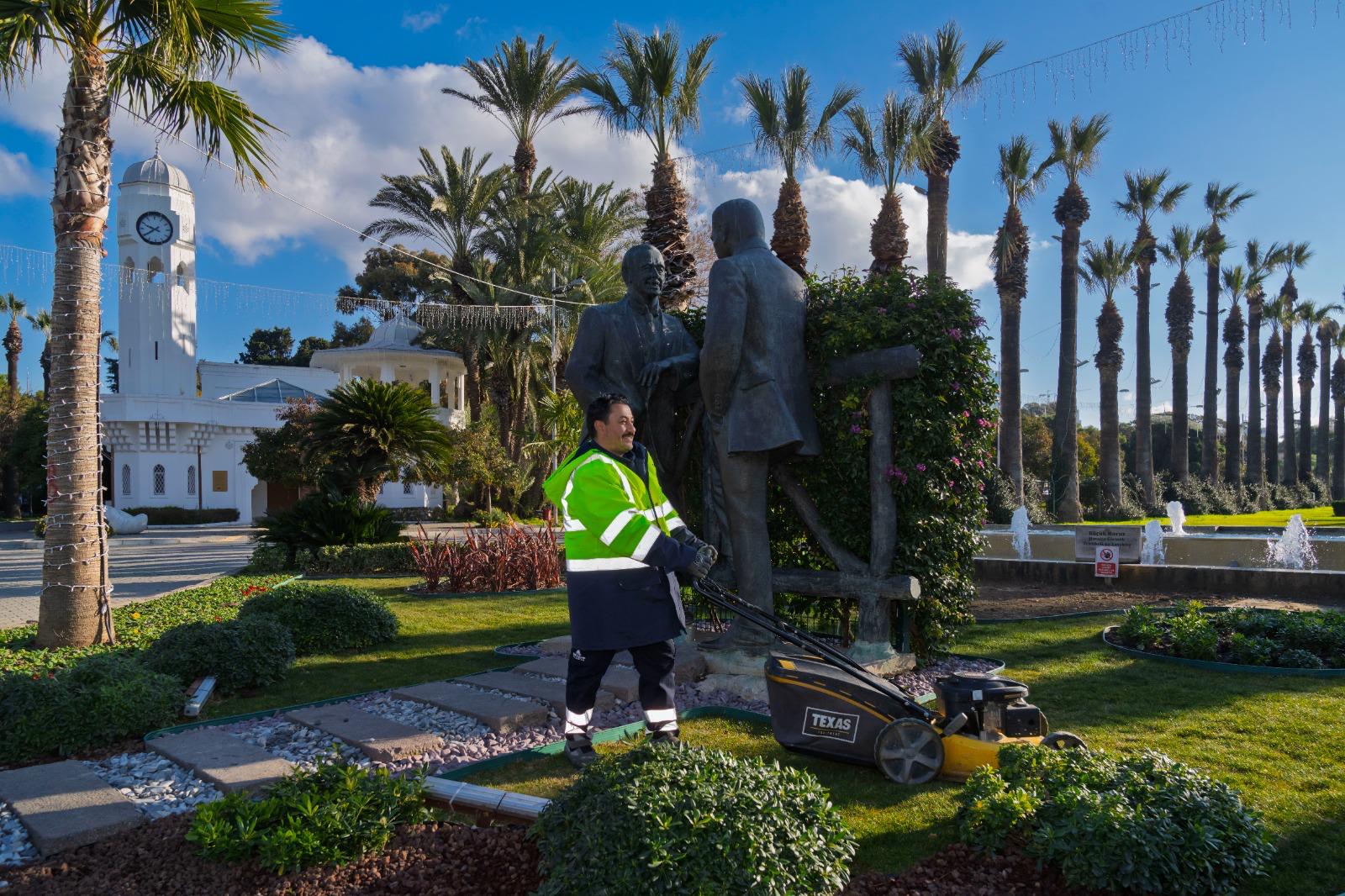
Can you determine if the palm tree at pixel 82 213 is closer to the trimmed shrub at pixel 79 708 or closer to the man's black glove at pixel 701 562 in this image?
the trimmed shrub at pixel 79 708

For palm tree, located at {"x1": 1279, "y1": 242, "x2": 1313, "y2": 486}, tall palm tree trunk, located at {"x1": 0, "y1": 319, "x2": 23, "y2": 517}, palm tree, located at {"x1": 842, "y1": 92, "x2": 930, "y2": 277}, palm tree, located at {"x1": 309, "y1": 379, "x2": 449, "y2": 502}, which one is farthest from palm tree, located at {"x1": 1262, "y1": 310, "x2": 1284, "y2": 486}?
tall palm tree trunk, located at {"x1": 0, "y1": 319, "x2": 23, "y2": 517}

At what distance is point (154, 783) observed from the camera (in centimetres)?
431

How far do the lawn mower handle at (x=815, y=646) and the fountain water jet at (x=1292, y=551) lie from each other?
1227 centimetres

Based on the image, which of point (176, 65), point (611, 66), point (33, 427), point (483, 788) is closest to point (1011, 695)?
point (483, 788)

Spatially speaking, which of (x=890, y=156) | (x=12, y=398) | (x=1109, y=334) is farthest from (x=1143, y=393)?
(x=12, y=398)

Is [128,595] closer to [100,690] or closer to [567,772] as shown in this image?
[100,690]

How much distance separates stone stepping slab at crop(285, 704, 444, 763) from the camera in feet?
15.2

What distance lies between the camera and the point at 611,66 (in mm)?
21219

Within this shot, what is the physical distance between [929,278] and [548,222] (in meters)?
26.9

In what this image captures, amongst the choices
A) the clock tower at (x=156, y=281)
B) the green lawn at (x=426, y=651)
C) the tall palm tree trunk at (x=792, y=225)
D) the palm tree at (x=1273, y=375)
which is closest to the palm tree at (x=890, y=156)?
the tall palm tree trunk at (x=792, y=225)

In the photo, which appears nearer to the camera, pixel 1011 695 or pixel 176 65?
pixel 1011 695

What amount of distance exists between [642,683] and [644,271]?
3366mm

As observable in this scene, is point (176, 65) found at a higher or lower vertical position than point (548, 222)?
lower

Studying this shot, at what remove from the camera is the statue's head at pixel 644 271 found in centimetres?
654
